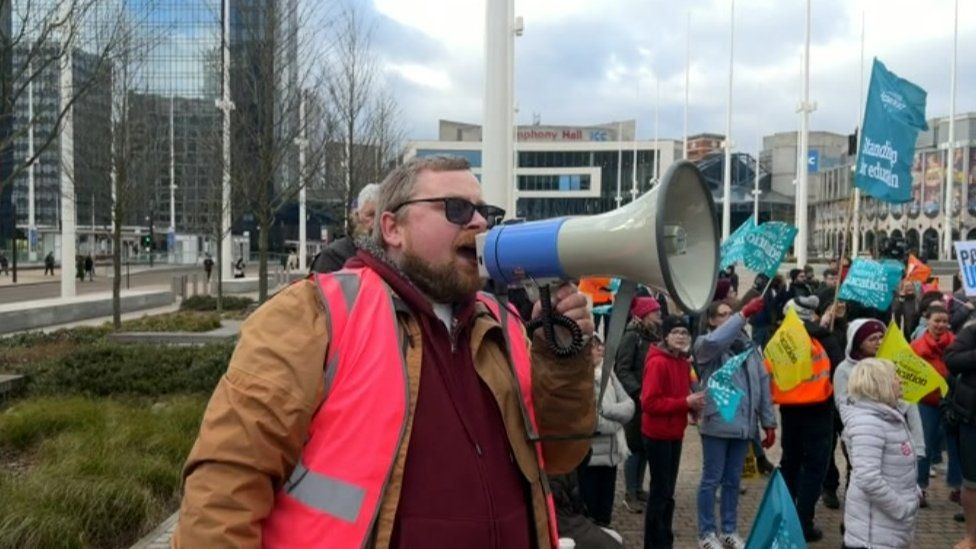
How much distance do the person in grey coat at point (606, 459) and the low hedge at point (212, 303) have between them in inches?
678

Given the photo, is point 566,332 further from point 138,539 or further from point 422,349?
point 138,539

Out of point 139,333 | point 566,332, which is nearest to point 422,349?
point 566,332

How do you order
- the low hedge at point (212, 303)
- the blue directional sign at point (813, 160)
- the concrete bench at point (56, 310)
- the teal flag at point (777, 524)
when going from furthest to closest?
the blue directional sign at point (813, 160)
the low hedge at point (212, 303)
the concrete bench at point (56, 310)
the teal flag at point (777, 524)

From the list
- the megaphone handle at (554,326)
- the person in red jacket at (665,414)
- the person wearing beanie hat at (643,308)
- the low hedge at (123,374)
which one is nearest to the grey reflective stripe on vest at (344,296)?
the megaphone handle at (554,326)

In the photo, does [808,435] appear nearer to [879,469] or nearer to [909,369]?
[909,369]

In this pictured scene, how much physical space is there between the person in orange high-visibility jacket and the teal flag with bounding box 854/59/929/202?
11.6 ft

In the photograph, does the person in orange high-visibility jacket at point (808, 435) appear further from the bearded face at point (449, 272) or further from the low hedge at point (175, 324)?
the low hedge at point (175, 324)

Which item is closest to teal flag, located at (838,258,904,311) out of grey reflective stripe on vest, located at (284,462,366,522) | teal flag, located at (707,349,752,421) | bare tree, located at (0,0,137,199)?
teal flag, located at (707,349,752,421)

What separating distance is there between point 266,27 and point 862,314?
11726mm

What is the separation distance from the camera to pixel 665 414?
218 inches

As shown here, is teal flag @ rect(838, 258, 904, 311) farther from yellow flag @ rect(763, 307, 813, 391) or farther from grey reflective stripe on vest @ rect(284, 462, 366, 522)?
grey reflective stripe on vest @ rect(284, 462, 366, 522)

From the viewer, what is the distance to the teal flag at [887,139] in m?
8.82

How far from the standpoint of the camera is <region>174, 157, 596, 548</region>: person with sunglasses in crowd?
1667 millimetres

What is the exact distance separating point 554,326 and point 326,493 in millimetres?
640
